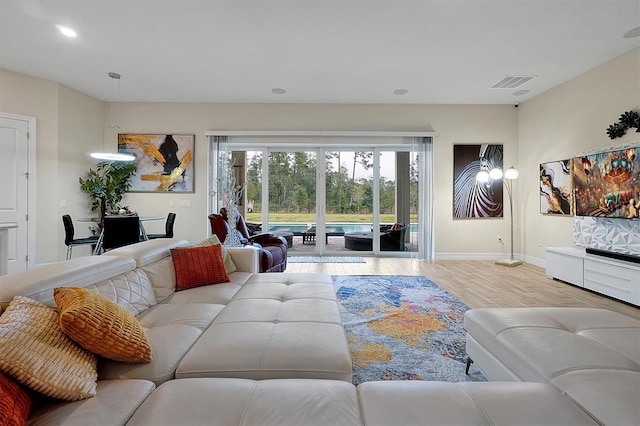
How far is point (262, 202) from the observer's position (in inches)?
244

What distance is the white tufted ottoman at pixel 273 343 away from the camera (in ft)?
A: 4.18

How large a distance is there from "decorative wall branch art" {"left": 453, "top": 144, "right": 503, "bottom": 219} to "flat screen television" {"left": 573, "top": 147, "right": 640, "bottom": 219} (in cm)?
154

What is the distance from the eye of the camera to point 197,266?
249 cm

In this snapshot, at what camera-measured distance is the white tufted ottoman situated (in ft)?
4.18

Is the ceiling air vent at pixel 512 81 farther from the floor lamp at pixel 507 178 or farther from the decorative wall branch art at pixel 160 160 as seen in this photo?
the decorative wall branch art at pixel 160 160

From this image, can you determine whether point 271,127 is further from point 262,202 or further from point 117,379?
point 117,379

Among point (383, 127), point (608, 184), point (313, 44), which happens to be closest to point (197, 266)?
point (313, 44)

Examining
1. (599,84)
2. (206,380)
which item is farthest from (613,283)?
(206,380)

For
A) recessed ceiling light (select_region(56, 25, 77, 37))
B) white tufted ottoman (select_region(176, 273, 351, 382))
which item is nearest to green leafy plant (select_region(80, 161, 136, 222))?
recessed ceiling light (select_region(56, 25, 77, 37))

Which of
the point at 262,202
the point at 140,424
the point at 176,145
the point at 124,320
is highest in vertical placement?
the point at 176,145

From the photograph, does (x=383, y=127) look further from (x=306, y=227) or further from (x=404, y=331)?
(x=404, y=331)

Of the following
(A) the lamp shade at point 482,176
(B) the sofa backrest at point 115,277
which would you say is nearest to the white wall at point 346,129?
(A) the lamp shade at point 482,176

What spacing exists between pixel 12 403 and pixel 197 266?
164cm

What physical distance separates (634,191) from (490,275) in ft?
6.25
